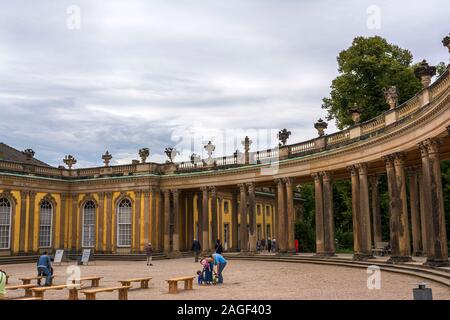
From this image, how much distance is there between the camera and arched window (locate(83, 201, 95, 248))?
141 ft

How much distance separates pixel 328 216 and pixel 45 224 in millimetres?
23673

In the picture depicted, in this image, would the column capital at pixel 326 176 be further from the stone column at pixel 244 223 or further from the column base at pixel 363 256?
the stone column at pixel 244 223

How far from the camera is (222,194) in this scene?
50219mm

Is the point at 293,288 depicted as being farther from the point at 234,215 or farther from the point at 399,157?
the point at 234,215

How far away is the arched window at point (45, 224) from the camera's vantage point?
135ft

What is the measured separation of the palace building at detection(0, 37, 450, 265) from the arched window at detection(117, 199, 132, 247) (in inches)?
3.3

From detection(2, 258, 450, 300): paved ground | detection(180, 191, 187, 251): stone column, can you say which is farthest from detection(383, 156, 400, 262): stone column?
detection(180, 191, 187, 251): stone column

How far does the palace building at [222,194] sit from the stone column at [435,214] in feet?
1.08

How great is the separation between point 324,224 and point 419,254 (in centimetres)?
558

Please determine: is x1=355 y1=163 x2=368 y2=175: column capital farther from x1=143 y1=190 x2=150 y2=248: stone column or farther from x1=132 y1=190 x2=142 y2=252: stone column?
x1=132 y1=190 x2=142 y2=252: stone column

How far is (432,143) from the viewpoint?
2114cm

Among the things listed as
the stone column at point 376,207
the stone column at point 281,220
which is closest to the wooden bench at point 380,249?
the stone column at point 376,207
